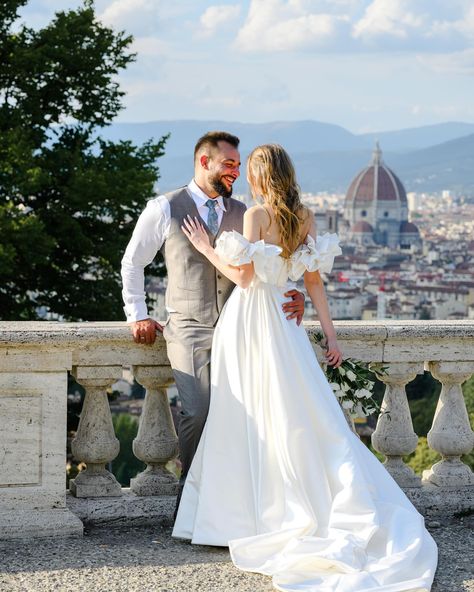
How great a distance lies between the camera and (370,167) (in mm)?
198500

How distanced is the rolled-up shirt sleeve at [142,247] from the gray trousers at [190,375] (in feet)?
0.62

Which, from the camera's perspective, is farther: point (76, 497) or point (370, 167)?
point (370, 167)

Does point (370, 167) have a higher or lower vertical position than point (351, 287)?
higher

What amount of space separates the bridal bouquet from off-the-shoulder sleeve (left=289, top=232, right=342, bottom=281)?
438 millimetres

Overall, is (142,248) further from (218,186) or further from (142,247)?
(218,186)

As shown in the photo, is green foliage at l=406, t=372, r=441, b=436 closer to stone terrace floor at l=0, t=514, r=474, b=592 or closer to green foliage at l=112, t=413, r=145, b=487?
green foliage at l=112, t=413, r=145, b=487

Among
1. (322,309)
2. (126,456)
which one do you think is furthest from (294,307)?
(126,456)

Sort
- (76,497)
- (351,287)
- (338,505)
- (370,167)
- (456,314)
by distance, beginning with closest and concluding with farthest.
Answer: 1. (338,505)
2. (76,497)
3. (456,314)
4. (351,287)
5. (370,167)

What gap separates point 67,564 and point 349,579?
1025 mm

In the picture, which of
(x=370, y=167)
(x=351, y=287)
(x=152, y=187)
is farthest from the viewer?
(x=370, y=167)

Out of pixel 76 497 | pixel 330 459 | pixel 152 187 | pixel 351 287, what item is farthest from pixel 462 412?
pixel 351 287

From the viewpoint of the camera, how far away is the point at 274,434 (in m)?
4.04

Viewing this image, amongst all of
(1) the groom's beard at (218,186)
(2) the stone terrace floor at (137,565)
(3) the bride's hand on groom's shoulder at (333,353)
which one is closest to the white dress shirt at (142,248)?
(1) the groom's beard at (218,186)

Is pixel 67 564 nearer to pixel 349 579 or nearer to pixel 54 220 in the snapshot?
pixel 349 579
